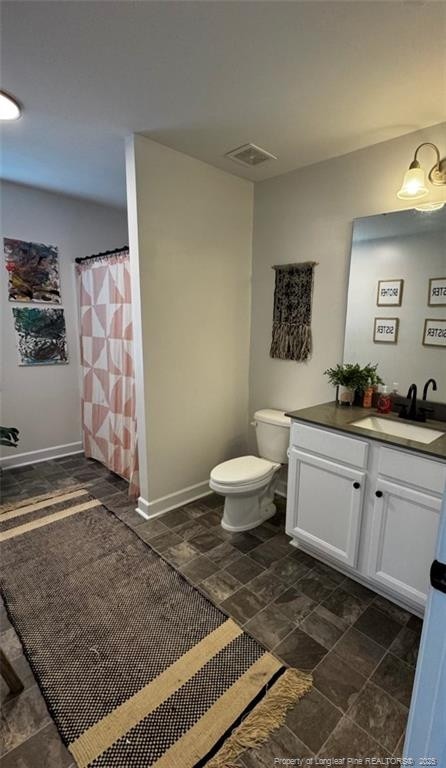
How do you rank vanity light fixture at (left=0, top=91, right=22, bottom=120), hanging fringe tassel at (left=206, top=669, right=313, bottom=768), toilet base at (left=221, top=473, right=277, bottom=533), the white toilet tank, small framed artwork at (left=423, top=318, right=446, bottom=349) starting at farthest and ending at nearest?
the white toilet tank, toilet base at (left=221, top=473, right=277, bottom=533), small framed artwork at (left=423, top=318, right=446, bottom=349), vanity light fixture at (left=0, top=91, right=22, bottom=120), hanging fringe tassel at (left=206, top=669, right=313, bottom=768)

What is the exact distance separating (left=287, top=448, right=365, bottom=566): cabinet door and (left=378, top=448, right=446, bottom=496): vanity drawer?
0.14 m

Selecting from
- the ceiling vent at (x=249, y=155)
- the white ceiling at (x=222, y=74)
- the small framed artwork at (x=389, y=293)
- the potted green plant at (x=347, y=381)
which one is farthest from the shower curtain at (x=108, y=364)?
the small framed artwork at (x=389, y=293)

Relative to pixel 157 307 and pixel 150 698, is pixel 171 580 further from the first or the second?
pixel 157 307

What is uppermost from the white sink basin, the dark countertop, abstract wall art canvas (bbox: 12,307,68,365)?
abstract wall art canvas (bbox: 12,307,68,365)

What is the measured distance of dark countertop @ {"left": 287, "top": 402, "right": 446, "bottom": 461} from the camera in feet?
4.86

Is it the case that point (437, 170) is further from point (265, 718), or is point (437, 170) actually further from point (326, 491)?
point (265, 718)

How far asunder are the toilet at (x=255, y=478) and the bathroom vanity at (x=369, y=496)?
27 cm

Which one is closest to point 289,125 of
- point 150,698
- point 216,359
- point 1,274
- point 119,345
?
point 216,359

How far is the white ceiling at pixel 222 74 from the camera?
3.84 feet

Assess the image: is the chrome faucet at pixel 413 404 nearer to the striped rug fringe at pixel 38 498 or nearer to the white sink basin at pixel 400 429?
the white sink basin at pixel 400 429

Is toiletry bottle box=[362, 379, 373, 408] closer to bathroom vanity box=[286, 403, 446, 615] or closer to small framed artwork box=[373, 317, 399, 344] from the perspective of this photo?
bathroom vanity box=[286, 403, 446, 615]

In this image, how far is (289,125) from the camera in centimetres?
184

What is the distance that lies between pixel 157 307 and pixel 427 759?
2.17 meters

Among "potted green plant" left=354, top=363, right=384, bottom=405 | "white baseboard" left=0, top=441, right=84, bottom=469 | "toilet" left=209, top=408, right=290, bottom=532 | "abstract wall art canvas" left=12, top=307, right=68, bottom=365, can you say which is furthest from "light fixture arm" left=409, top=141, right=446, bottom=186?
"white baseboard" left=0, top=441, right=84, bottom=469
